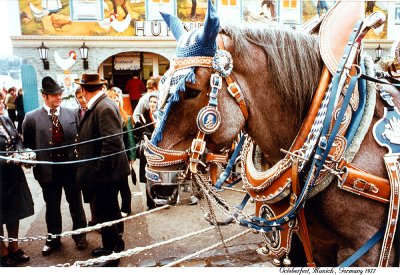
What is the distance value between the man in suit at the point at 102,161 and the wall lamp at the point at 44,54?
4395mm

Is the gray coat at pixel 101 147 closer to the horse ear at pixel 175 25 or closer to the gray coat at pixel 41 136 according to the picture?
the gray coat at pixel 41 136

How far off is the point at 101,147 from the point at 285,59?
2.39 meters

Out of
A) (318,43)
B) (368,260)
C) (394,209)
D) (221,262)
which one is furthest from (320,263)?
(221,262)

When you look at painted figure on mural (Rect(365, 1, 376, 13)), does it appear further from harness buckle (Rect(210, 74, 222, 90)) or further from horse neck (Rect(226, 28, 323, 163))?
harness buckle (Rect(210, 74, 222, 90))

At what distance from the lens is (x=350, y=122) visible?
4.33 ft

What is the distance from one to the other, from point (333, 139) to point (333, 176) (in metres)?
0.16

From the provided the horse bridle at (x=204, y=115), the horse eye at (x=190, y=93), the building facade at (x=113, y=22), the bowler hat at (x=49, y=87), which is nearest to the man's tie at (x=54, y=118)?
the bowler hat at (x=49, y=87)

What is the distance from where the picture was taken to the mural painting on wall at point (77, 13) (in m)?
3.61

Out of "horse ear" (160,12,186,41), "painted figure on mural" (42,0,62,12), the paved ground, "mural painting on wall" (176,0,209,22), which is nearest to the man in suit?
the paved ground

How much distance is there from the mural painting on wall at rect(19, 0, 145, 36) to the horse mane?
8.01 ft

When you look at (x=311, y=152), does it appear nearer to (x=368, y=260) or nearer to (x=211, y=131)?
(x=211, y=131)

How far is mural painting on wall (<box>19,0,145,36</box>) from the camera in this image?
361 centimetres

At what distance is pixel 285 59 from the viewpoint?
1.43m

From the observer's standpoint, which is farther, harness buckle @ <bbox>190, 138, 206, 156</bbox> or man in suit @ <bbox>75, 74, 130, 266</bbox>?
man in suit @ <bbox>75, 74, 130, 266</bbox>
